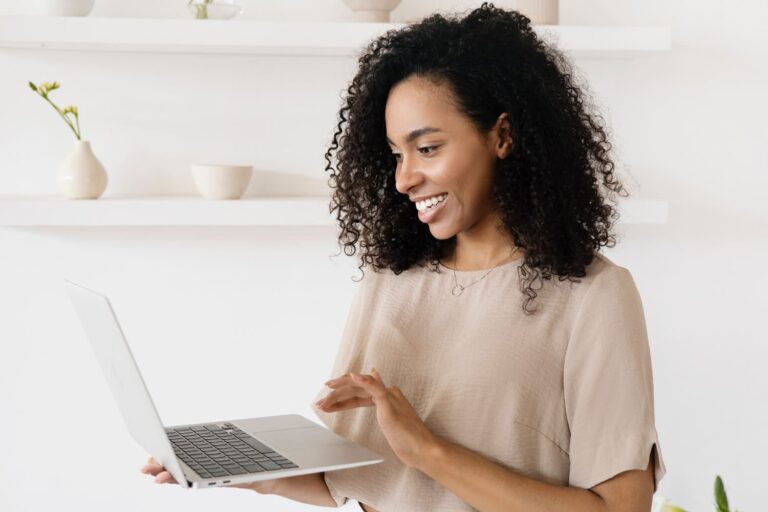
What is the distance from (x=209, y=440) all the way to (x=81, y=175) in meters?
1.05

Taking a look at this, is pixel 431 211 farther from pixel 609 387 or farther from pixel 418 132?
pixel 609 387

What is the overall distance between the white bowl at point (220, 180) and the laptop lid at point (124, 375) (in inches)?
35.7

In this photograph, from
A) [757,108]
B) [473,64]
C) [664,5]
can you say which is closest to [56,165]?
[473,64]

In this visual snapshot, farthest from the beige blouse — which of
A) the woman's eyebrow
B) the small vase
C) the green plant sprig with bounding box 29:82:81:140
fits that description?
the green plant sprig with bounding box 29:82:81:140

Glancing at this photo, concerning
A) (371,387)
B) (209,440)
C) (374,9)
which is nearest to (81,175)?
(374,9)

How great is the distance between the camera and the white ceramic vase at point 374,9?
2227 millimetres

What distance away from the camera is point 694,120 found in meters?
2.46

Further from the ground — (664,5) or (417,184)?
(664,5)

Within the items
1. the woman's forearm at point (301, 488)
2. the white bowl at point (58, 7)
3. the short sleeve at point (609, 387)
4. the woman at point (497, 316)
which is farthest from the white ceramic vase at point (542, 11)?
the woman's forearm at point (301, 488)

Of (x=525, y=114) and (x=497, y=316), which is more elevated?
(x=525, y=114)

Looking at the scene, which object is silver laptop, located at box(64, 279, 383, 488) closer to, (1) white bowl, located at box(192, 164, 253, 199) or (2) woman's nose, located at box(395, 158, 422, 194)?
(2) woman's nose, located at box(395, 158, 422, 194)

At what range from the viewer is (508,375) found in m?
1.25

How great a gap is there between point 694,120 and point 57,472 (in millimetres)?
1823

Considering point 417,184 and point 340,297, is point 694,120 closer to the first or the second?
point 340,297
